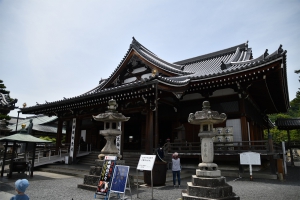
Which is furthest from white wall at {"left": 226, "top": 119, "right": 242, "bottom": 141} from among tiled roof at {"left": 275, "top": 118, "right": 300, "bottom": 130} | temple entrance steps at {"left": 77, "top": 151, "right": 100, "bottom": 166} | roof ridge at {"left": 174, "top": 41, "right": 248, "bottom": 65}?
tiled roof at {"left": 275, "top": 118, "right": 300, "bottom": 130}

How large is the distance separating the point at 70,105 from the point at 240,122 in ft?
40.1

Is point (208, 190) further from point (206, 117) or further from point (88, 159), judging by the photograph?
point (88, 159)

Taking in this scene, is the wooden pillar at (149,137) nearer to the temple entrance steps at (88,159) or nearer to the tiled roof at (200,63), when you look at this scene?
the tiled roof at (200,63)

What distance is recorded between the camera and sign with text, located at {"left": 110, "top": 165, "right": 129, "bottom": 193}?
634 cm

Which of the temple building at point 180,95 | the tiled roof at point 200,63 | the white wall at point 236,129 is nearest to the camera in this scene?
the temple building at point 180,95

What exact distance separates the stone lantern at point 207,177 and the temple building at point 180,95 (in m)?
3.27

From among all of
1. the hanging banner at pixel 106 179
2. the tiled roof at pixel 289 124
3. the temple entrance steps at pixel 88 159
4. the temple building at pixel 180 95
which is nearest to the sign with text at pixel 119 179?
the hanging banner at pixel 106 179

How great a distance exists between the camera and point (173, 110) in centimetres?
1576

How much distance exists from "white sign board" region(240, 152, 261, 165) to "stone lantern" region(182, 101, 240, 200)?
5.03 metres

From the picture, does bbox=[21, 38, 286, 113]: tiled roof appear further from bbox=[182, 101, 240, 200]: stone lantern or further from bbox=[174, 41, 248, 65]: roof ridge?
bbox=[182, 101, 240, 200]: stone lantern

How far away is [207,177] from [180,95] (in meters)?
7.16

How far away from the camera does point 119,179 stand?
6492 millimetres

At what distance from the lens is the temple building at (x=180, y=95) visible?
11797mm

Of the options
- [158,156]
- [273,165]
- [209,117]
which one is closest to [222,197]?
[209,117]
